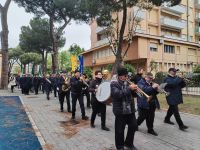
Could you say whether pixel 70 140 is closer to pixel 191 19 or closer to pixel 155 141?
pixel 155 141

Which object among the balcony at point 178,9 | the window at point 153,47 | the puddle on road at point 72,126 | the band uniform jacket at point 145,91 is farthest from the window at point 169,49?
the band uniform jacket at point 145,91

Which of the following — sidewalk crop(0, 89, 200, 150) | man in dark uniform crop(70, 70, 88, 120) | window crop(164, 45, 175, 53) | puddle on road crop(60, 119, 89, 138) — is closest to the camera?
sidewalk crop(0, 89, 200, 150)

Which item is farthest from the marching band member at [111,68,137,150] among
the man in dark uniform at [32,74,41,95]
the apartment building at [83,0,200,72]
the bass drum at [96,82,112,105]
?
the apartment building at [83,0,200,72]

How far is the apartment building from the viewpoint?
3769 cm

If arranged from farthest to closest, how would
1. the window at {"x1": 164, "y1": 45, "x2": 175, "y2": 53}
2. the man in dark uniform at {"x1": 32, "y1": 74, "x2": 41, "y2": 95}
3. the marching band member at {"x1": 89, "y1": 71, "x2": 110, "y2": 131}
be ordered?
1. the window at {"x1": 164, "y1": 45, "x2": 175, "y2": 53}
2. the man in dark uniform at {"x1": 32, "y1": 74, "x2": 41, "y2": 95}
3. the marching band member at {"x1": 89, "y1": 71, "x2": 110, "y2": 131}

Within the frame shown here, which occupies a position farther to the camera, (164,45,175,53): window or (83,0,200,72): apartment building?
(164,45,175,53): window

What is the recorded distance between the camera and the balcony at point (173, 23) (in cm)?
4594

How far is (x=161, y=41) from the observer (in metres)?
38.9

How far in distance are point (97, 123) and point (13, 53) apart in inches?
2646

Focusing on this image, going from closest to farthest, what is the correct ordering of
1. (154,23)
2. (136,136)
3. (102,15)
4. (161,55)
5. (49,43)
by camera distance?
(136,136)
(102,15)
(161,55)
(154,23)
(49,43)

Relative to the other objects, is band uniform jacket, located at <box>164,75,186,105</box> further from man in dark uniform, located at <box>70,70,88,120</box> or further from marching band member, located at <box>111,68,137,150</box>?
man in dark uniform, located at <box>70,70,88,120</box>

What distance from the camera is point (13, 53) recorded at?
73875 mm

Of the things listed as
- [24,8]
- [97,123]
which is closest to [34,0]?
[24,8]

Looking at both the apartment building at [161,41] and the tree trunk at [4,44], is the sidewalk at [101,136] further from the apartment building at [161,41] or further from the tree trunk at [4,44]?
the apartment building at [161,41]
